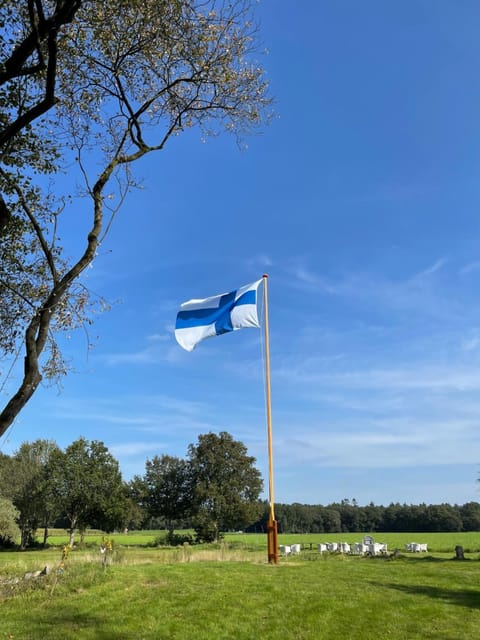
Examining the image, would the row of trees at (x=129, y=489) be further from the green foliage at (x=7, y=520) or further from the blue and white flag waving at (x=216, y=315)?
the blue and white flag waving at (x=216, y=315)

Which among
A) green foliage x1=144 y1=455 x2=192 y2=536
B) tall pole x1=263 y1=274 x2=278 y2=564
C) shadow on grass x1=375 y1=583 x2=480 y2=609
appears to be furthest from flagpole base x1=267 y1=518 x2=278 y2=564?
green foliage x1=144 y1=455 x2=192 y2=536

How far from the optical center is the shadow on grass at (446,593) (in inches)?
449

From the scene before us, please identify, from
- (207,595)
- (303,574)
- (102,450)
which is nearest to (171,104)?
(207,595)

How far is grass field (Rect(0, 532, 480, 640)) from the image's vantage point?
9281 mm

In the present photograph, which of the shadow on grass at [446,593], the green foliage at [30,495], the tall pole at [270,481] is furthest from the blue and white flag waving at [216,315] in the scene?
the green foliage at [30,495]

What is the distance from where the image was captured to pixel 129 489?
62625 mm

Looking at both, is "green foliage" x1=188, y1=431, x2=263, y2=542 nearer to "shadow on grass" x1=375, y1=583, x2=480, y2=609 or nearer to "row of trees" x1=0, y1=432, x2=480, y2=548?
"row of trees" x1=0, y1=432, x2=480, y2=548

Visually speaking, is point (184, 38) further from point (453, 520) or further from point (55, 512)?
point (453, 520)

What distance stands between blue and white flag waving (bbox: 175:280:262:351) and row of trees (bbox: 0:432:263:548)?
4605 centimetres

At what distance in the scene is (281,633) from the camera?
9.06 m

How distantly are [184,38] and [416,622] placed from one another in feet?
37.2

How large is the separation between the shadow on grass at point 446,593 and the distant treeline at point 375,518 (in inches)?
3706

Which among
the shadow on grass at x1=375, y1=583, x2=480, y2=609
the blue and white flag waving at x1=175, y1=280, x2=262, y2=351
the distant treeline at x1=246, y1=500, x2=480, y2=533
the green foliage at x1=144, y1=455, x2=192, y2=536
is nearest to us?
the shadow on grass at x1=375, y1=583, x2=480, y2=609

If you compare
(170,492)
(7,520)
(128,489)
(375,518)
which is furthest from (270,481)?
(375,518)
